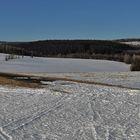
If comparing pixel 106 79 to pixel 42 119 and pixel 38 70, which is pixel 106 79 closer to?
pixel 38 70

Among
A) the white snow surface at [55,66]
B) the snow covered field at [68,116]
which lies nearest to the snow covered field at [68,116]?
the snow covered field at [68,116]

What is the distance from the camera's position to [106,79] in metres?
32.8

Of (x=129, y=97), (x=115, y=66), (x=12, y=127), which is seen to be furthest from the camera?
(x=115, y=66)

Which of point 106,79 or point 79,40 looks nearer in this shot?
point 106,79

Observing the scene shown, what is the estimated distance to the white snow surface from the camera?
43.2 metres

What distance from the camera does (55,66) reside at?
4588 centimetres

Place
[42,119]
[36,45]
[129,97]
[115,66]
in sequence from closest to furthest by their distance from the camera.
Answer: [42,119] → [129,97] → [115,66] → [36,45]

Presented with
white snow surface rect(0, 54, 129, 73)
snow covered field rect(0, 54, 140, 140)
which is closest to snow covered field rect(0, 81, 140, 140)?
snow covered field rect(0, 54, 140, 140)

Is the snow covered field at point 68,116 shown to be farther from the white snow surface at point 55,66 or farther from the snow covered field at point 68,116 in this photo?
the white snow surface at point 55,66

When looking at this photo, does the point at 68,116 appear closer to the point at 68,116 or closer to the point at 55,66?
the point at 68,116

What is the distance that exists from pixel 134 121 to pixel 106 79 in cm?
1947

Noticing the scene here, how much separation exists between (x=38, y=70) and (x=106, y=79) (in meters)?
11.1

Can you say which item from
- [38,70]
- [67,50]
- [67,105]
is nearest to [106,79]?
[38,70]

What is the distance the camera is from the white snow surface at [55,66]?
1700 inches
